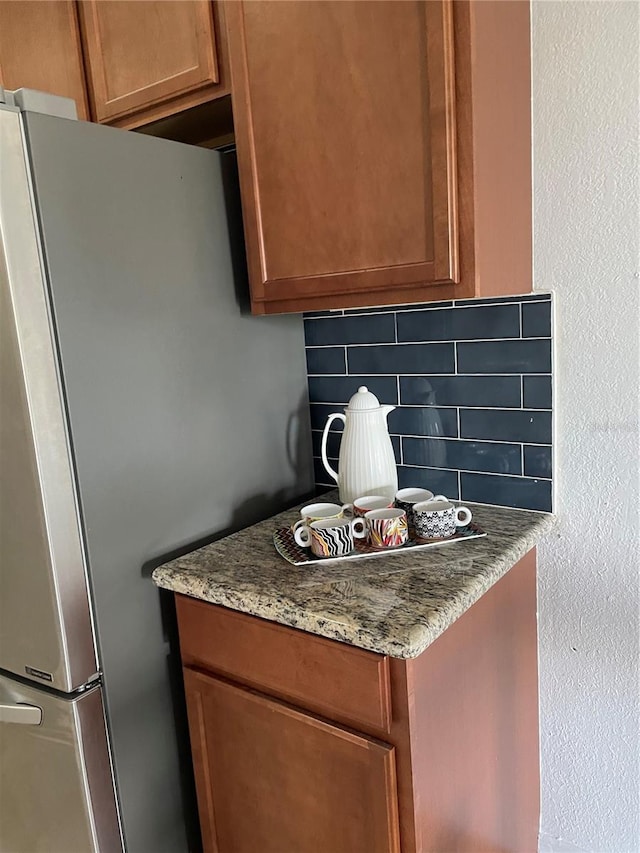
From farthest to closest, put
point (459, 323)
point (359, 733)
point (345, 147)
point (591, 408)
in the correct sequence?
point (459, 323) < point (591, 408) < point (345, 147) < point (359, 733)

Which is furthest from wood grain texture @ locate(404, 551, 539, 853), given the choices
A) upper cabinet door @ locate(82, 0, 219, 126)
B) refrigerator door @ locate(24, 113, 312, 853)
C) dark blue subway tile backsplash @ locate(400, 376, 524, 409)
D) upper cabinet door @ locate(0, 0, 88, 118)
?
upper cabinet door @ locate(0, 0, 88, 118)

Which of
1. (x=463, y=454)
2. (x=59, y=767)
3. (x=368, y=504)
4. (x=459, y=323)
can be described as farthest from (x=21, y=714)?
(x=459, y=323)

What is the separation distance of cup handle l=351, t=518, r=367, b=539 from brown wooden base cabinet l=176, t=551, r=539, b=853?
0.78 ft

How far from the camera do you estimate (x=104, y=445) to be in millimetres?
1138

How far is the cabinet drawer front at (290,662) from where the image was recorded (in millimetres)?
967

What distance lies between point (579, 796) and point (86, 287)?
1.45 m

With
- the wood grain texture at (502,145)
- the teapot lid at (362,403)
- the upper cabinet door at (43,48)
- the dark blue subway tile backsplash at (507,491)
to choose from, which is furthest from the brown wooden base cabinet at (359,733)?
the upper cabinet door at (43,48)

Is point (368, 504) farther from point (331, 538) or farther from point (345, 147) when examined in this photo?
point (345, 147)

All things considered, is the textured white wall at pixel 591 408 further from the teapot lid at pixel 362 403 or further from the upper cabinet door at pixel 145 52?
the upper cabinet door at pixel 145 52

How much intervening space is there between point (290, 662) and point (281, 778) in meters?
0.24

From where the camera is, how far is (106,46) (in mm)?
1373

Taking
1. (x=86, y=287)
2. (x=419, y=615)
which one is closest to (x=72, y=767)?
(x=419, y=615)

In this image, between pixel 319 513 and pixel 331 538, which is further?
pixel 319 513

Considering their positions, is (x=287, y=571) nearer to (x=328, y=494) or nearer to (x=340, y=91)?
(x=328, y=494)
